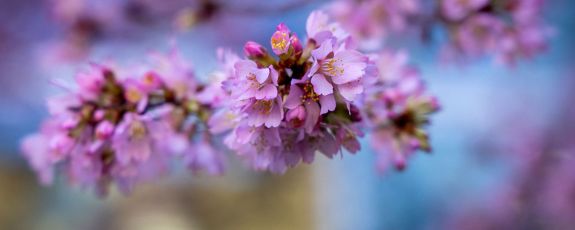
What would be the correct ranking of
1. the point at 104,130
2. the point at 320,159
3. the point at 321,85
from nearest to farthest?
1. the point at 321,85
2. the point at 104,130
3. the point at 320,159

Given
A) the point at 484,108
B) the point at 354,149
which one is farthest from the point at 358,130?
the point at 484,108

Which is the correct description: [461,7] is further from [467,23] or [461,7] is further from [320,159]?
[320,159]

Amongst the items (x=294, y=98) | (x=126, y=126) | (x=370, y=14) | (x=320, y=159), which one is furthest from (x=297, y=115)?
(x=320, y=159)

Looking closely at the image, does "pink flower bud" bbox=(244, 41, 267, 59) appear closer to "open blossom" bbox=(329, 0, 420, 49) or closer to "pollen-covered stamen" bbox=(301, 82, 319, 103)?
"pollen-covered stamen" bbox=(301, 82, 319, 103)

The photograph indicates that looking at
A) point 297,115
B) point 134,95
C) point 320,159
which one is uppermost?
point 320,159

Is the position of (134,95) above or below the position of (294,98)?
above

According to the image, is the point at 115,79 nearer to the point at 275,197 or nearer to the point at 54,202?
the point at 275,197

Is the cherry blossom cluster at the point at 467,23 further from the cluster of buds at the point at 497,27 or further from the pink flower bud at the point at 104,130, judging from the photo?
the pink flower bud at the point at 104,130

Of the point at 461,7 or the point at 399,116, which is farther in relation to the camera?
the point at 461,7
